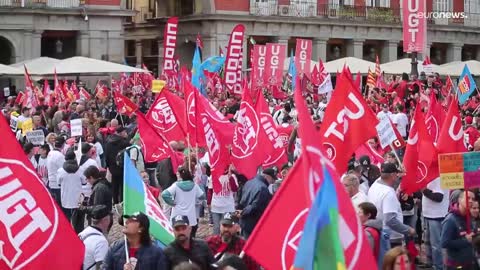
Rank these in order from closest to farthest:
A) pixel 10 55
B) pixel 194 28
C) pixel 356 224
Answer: pixel 356 224, pixel 10 55, pixel 194 28

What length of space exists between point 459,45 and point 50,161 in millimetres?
43843

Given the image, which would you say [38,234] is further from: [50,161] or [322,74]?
[322,74]

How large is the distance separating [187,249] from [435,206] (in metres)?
4.13

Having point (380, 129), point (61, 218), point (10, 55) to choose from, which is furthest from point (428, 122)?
point (10, 55)

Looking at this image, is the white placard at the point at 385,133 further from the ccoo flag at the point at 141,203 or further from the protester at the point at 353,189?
the ccoo flag at the point at 141,203

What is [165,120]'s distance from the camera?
15.1 m


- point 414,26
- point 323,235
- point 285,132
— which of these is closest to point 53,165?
point 285,132

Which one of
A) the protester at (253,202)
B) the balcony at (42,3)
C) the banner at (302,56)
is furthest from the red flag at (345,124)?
the balcony at (42,3)

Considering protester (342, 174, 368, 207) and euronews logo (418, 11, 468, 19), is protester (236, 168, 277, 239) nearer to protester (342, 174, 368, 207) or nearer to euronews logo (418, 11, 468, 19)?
protester (342, 174, 368, 207)

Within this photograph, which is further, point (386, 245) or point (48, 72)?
point (48, 72)

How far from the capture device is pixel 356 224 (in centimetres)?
588

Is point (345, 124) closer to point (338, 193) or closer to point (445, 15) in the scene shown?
point (338, 193)

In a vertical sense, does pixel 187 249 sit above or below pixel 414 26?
below

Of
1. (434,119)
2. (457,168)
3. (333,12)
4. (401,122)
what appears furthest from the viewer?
(333,12)
